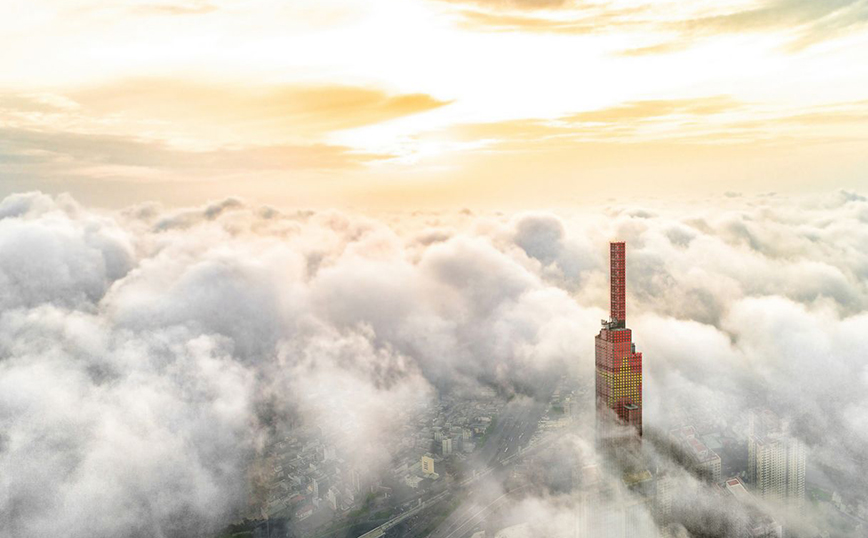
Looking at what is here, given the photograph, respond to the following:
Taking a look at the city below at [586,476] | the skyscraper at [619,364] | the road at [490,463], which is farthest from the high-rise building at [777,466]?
the road at [490,463]

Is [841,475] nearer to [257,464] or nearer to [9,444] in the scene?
[257,464]

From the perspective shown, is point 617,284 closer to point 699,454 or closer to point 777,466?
point 699,454

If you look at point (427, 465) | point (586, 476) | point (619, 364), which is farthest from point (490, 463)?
point (619, 364)

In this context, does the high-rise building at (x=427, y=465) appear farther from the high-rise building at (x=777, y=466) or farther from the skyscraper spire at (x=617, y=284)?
the high-rise building at (x=777, y=466)

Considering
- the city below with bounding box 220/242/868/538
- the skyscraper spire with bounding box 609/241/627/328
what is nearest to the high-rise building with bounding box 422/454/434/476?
the city below with bounding box 220/242/868/538

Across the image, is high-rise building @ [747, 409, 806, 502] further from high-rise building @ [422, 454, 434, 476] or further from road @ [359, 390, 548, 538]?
high-rise building @ [422, 454, 434, 476]
